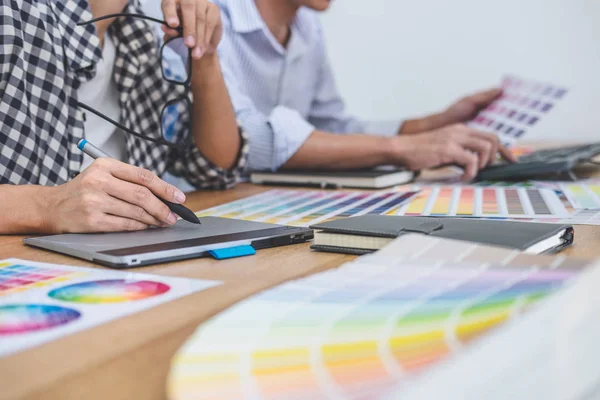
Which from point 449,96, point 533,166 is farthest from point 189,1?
point 449,96

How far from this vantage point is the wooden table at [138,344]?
395 millimetres

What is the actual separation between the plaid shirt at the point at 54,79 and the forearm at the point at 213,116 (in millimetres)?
87

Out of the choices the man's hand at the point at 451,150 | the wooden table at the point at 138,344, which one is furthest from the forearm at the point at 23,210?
the man's hand at the point at 451,150

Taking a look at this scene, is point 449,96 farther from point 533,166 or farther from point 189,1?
point 189,1

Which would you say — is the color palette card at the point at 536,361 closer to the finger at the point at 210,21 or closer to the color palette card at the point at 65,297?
the color palette card at the point at 65,297

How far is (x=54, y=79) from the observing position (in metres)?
1.09

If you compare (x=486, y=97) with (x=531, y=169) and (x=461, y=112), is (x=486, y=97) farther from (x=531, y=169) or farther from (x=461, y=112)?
(x=531, y=169)

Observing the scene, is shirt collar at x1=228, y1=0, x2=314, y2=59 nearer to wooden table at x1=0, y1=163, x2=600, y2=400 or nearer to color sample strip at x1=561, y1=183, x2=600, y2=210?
color sample strip at x1=561, y1=183, x2=600, y2=210

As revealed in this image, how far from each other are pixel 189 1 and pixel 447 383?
0.94 meters

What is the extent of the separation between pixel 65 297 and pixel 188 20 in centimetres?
65

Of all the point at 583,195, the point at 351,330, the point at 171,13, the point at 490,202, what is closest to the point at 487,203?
the point at 490,202

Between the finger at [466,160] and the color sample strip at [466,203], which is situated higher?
the finger at [466,160]

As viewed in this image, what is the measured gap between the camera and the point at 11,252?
2.51 feet

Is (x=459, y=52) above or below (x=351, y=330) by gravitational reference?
above
